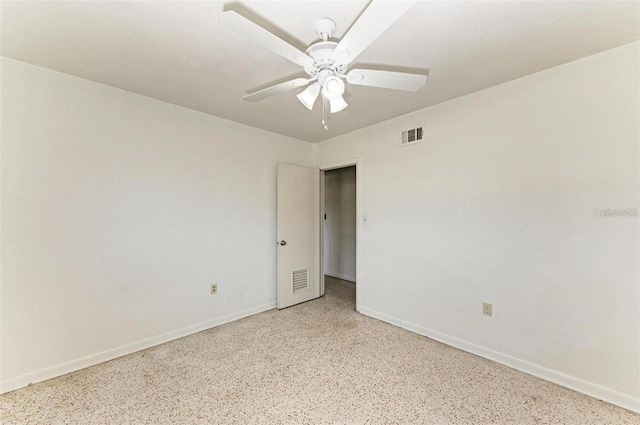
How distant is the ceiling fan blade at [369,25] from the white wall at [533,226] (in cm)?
168

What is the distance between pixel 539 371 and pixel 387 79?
2.47 meters

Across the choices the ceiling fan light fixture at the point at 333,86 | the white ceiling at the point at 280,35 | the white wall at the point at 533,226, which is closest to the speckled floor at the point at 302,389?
the white wall at the point at 533,226

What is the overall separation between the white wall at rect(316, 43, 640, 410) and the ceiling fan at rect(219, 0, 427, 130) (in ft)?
3.93

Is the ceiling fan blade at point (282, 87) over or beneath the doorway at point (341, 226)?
over

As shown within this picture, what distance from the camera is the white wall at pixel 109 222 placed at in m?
1.97

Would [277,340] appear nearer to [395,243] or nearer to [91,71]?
[395,243]

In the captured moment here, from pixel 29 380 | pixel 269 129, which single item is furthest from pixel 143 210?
pixel 269 129

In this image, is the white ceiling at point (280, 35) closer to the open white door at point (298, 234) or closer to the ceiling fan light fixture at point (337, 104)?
the ceiling fan light fixture at point (337, 104)

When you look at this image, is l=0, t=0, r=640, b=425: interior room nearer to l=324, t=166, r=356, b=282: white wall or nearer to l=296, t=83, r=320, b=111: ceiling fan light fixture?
l=296, t=83, r=320, b=111: ceiling fan light fixture

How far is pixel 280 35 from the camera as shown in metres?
1.64

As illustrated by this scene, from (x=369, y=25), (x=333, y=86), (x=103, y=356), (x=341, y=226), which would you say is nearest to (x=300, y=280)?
(x=341, y=226)

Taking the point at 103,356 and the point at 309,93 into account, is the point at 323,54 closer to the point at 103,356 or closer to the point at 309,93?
the point at 309,93

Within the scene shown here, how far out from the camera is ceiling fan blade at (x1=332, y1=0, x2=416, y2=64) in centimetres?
103

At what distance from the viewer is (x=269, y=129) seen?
345 centimetres
